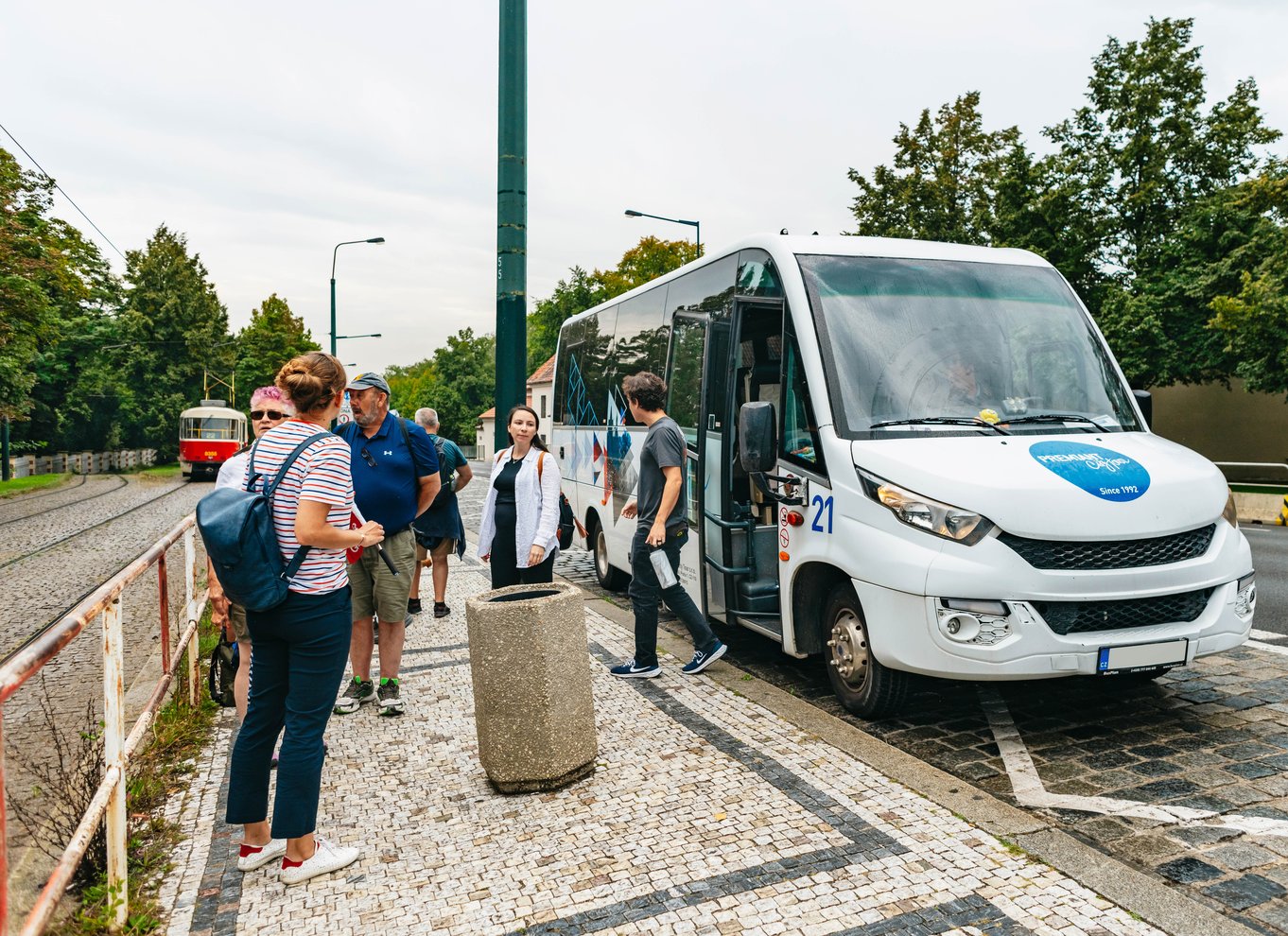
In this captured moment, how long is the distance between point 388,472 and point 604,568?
5.02 meters

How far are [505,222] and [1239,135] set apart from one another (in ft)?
86.1

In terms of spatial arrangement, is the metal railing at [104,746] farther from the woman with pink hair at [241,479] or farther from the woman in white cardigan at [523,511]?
the woman in white cardigan at [523,511]

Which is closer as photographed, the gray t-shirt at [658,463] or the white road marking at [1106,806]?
the white road marking at [1106,806]

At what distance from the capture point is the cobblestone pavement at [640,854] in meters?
3.17

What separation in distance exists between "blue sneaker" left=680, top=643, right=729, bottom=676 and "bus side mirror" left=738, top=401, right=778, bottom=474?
5.01 feet

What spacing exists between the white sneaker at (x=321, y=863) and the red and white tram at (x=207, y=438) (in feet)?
117

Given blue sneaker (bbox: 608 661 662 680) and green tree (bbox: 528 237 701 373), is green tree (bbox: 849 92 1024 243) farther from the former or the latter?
blue sneaker (bbox: 608 661 662 680)

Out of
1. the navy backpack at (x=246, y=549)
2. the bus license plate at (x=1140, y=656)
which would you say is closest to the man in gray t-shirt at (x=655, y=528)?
the bus license plate at (x=1140, y=656)

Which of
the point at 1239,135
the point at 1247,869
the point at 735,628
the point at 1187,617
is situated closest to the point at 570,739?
the point at 1247,869

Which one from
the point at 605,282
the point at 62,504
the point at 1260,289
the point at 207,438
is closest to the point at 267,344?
the point at 605,282

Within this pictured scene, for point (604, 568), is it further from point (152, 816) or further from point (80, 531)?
point (80, 531)

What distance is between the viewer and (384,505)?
5.08 m

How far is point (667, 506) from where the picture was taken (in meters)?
5.91

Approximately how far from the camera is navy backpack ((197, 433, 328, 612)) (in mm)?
3184
